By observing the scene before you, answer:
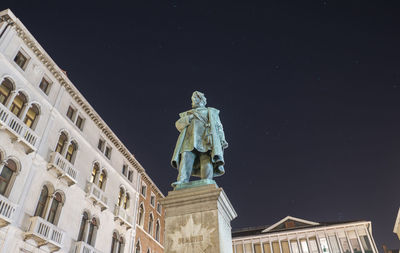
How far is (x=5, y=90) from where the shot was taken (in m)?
15.4

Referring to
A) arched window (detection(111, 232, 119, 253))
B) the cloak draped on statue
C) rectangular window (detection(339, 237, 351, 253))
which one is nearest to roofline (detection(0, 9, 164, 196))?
arched window (detection(111, 232, 119, 253))

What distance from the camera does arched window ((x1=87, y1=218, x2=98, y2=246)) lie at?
63.2 ft

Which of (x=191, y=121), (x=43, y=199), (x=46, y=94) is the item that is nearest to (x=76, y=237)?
(x=43, y=199)

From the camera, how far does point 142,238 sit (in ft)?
85.5

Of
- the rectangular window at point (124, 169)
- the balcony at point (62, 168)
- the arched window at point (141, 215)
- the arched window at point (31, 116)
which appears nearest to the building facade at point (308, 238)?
the arched window at point (141, 215)

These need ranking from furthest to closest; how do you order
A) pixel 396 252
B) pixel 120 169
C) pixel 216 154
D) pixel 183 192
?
1. pixel 396 252
2. pixel 120 169
3. pixel 216 154
4. pixel 183 192

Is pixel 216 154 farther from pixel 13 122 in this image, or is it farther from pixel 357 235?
pixel 357 235

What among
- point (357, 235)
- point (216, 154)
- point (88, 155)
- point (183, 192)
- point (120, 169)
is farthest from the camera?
point (357, 235)

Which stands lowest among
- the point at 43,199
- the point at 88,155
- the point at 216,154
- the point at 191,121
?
the point at 216,154

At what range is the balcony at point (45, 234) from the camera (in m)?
14.4

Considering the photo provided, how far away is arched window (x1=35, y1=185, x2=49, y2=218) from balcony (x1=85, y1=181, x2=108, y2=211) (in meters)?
3.22

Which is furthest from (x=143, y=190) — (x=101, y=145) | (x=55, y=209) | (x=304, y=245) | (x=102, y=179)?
(x=304, y=245)

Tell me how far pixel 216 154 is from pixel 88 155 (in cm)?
1718

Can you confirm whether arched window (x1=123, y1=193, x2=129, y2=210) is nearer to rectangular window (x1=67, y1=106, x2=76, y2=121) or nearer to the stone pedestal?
rectangular window (x1=67, y1=106, x2=76, y2=121)
